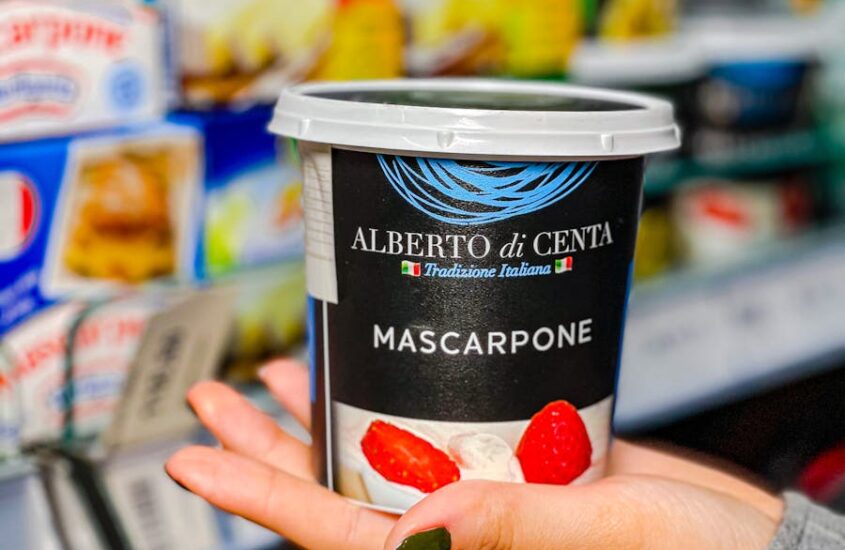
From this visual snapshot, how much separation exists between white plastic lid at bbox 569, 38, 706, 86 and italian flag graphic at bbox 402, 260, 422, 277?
3.63ft

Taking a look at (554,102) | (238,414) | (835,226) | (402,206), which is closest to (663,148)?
(554,102)

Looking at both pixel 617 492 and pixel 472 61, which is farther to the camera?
pixel 472 61

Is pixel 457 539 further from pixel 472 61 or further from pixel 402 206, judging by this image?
pixel 472 61

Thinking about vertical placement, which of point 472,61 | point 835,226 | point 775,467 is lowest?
point 775,467

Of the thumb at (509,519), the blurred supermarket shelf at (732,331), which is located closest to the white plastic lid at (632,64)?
the blurred supermarket shelf at (732,331)

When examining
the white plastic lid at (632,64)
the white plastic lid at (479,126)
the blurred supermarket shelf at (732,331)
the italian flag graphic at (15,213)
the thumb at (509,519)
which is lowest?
the blurred supermarket shelf at (732,331)

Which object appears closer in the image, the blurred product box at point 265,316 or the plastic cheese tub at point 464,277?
the plastic cheese tub at point 464,277

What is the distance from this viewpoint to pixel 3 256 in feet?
3.63

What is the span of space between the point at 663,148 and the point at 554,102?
0.12 metres

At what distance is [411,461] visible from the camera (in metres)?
0.78

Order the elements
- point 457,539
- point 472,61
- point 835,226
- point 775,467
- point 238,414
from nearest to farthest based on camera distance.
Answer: point 457,539 < point 238,414 < point 472,61 < point 775,467 < point 835,226

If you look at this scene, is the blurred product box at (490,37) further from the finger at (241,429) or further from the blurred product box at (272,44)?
the finger at (241,429)

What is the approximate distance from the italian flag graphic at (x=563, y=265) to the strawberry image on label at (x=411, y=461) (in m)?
0.17

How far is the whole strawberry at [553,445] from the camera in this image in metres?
0.78
